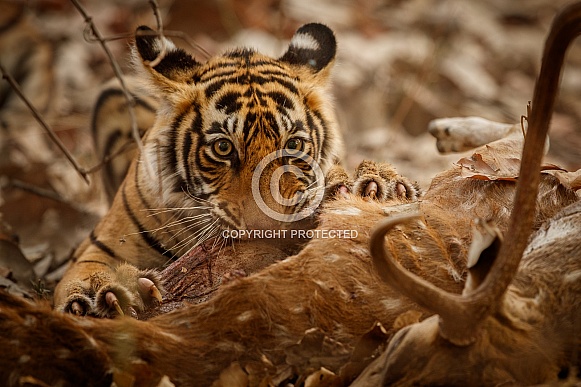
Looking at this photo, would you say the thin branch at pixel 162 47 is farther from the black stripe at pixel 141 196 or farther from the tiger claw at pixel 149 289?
the tiger claw at pixel 149 289

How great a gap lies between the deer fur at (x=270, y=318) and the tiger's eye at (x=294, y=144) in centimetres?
70

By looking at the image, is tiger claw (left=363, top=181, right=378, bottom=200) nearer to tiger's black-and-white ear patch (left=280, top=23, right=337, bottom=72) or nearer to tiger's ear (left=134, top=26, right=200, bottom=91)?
tiger's black-and-white ear patch (left=280, top=23, right=337, bottom=72)

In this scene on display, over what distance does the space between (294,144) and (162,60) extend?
2.77ft

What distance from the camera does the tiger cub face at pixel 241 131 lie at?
3053 mm

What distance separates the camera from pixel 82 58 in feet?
28.2

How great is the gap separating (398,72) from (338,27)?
1.08 metres

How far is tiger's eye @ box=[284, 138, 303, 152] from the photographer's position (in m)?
3.20

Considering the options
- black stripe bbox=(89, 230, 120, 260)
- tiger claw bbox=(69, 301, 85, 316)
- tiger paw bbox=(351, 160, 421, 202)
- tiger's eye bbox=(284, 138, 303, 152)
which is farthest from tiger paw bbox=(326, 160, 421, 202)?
black stripe bbox=(89, 230, 120, 260)

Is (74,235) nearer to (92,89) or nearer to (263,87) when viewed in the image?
(263,87)

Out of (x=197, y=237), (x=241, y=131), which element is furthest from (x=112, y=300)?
(x=241, y=131)

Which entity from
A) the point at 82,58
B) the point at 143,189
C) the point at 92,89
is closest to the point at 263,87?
the point at 143,189

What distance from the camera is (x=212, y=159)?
3.27 m

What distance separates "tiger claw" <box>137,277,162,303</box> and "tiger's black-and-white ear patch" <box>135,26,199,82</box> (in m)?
1.32

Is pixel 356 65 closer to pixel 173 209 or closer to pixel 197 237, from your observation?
pixel 173 209
